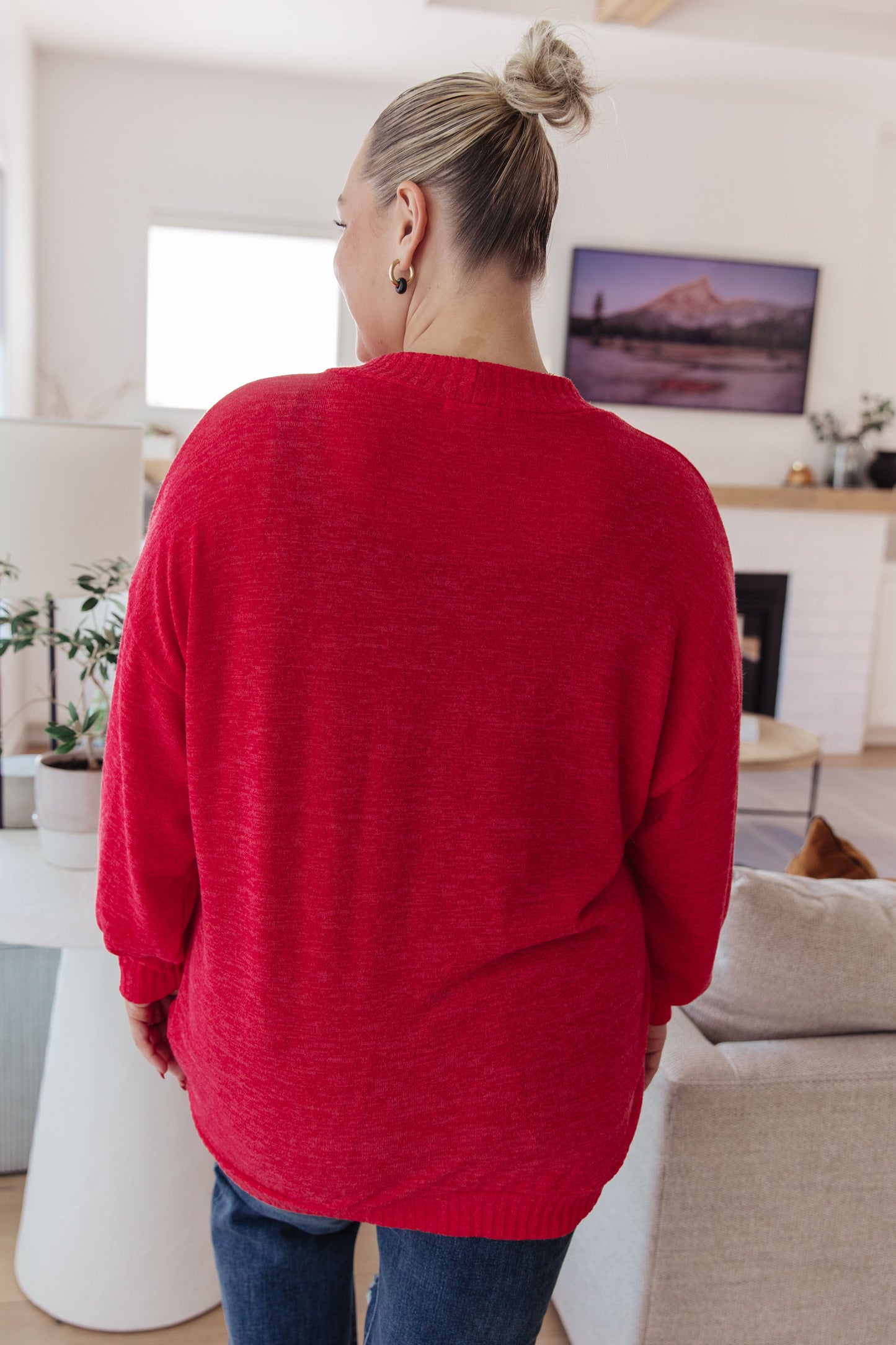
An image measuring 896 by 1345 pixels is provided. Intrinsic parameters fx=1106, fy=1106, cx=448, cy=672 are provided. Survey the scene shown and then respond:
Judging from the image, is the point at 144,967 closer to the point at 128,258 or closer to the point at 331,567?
the point at 331,567

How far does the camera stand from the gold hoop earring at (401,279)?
0.79 m

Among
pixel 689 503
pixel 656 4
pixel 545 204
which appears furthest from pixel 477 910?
pixel 656 4

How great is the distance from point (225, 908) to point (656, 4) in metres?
4.01

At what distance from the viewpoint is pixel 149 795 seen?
2.73 feet

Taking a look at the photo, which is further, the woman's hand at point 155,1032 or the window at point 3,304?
the window at point 3,304

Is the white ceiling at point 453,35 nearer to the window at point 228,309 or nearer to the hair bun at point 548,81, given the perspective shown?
the window at point 228,309

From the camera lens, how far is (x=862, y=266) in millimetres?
5414

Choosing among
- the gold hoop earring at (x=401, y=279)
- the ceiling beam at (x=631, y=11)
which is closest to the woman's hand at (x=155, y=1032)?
the gold hoop earring at (x=401, y=279)

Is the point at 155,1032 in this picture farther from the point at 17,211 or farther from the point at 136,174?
the point at 136,174

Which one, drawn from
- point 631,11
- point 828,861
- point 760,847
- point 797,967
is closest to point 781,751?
point 760,847

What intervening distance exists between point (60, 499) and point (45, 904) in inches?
23.1

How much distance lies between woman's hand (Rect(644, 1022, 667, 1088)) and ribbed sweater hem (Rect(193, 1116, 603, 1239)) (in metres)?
0.28

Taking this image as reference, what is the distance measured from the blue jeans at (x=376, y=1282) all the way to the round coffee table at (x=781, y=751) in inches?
90.0

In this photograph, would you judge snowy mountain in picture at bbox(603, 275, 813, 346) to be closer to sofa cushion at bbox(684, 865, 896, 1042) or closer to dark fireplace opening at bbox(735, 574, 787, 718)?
dark fireplace opening at bbox(735, 574, 787, 718)
